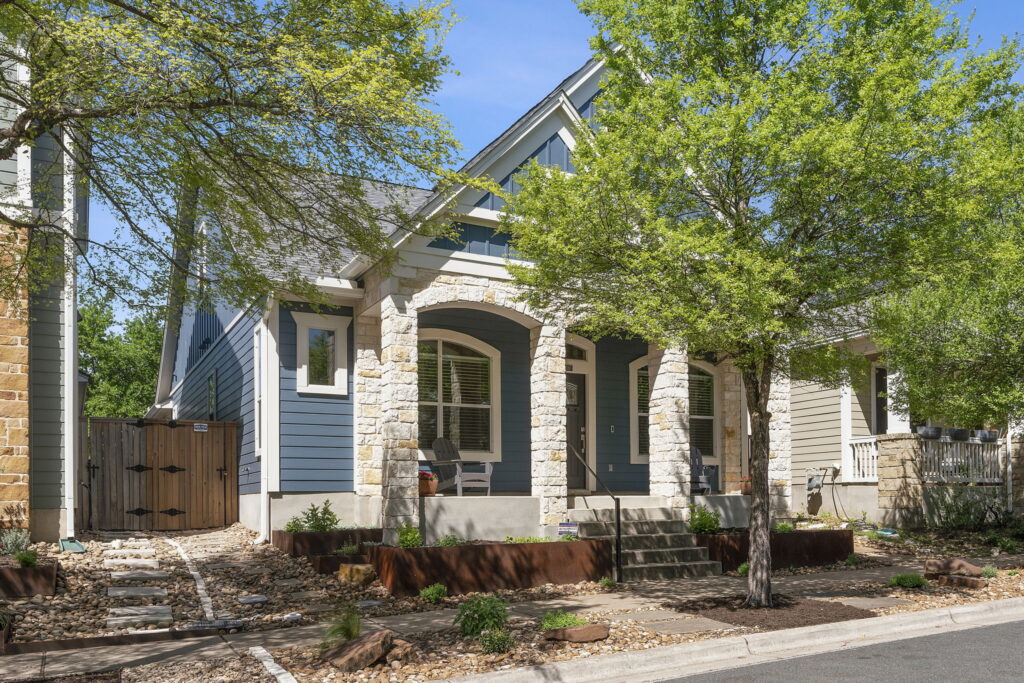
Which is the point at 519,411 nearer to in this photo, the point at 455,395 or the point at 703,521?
the point at 455,395

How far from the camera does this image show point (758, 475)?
31.3 ft

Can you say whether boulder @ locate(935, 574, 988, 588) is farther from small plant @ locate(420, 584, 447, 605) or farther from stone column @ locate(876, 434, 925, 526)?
small plant @ locate(420, 584, 447, 605)

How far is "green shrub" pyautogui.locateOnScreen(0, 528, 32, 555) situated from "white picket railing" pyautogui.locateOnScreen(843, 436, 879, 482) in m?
14.3

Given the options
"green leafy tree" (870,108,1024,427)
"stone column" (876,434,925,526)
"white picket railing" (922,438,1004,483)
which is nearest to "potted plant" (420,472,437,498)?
"green leafy tree" (870,108,1024,427)

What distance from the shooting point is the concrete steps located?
11773 mm

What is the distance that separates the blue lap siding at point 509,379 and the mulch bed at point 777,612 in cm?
583

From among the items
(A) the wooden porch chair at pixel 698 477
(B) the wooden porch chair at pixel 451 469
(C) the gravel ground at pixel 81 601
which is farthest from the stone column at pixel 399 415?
(A) the wooden porch chair at pixel 698 477

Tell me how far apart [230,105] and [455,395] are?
25.7ft

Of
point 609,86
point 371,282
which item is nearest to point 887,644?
point 609,86

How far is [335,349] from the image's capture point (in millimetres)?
13703

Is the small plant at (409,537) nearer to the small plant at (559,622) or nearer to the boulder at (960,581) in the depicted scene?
the small plant at (559,622)

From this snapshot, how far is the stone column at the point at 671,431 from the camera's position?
1322 cm

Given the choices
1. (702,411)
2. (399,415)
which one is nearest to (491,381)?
(399,415)

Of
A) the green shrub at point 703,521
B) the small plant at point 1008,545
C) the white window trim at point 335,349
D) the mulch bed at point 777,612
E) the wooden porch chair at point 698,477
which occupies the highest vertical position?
the white window trim at point 335,349
